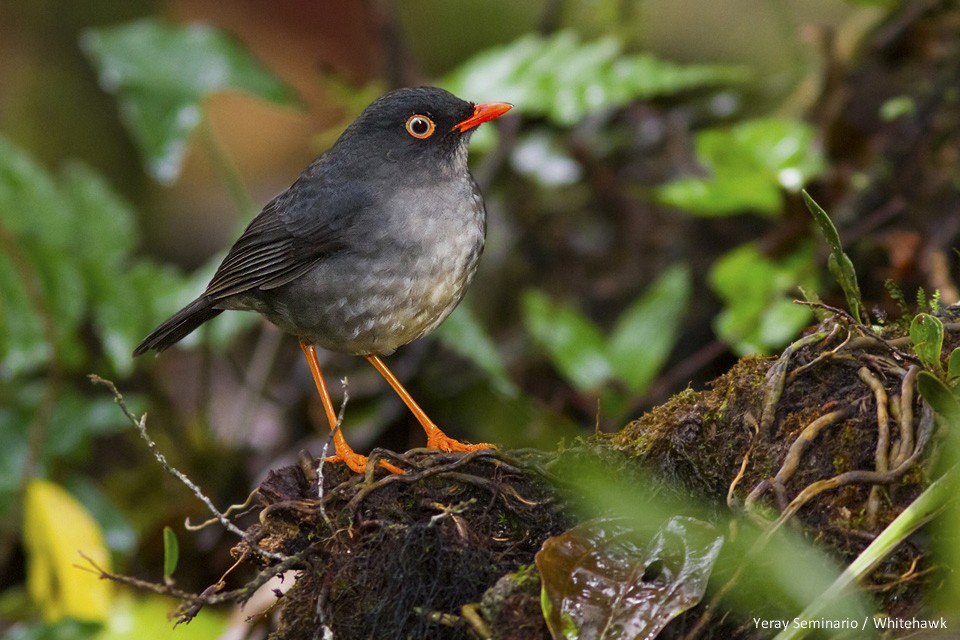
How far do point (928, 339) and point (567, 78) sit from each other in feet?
11.0

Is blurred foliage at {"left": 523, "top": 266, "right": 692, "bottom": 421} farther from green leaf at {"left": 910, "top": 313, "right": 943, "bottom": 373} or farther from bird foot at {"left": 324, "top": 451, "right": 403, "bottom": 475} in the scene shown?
green leaf at {"left": 910, "top": 313, "right": 943, "bottom": 373}

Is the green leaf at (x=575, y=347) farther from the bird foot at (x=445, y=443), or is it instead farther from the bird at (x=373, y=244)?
the bird foot at (x=445, y=443)

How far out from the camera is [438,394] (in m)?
6.27

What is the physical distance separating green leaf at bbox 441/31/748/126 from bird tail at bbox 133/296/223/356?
2058 mm

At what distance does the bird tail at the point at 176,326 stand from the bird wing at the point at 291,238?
0.24 feet

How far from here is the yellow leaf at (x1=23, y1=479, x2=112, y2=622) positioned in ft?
16.3

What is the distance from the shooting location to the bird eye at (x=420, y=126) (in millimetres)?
4078

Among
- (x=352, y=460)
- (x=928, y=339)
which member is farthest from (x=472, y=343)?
(x=928, y=339)

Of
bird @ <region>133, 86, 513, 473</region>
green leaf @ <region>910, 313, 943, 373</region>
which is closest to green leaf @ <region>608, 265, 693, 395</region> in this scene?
bird @ <region>133, 86, 513, 473</region>

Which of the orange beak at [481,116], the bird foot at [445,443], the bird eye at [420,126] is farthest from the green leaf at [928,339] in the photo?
the bird eye at [420,126]

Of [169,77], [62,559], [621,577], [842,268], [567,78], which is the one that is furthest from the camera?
[169,77]

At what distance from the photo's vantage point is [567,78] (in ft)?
17.9

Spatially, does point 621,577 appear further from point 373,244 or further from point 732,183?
point 732,183

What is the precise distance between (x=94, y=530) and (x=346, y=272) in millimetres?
2281
